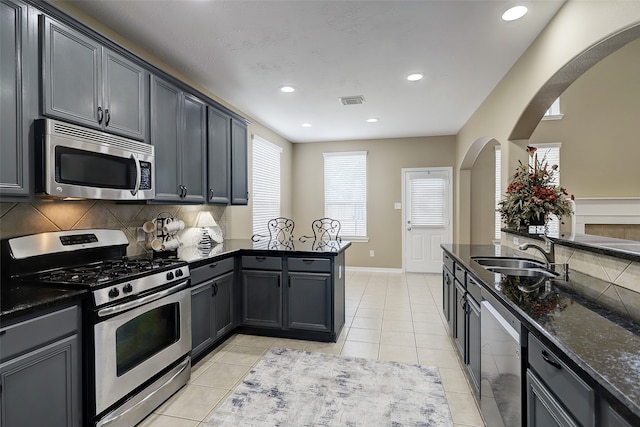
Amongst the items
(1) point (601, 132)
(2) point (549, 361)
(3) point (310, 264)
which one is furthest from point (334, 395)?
(1) point (601, 132)

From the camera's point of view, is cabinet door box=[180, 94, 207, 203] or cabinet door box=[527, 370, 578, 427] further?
cabinet door box=[180, 94, 207, 203]

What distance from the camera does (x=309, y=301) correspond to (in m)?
3.26

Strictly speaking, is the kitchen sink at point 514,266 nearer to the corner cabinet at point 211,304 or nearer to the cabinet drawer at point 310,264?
the cabinet drawer at point 310,264

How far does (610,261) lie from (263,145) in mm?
4802

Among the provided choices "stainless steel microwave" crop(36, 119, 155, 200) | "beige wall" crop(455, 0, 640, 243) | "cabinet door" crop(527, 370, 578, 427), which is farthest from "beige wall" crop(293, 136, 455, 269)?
"cabinet door" crop(527, 370, 578, 427)

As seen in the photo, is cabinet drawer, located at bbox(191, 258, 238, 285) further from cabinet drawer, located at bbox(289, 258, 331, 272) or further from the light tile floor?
the light tile floor

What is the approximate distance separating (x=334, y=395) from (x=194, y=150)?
2.53m

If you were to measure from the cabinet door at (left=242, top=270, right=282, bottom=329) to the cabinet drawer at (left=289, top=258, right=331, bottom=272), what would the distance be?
177 millimetres

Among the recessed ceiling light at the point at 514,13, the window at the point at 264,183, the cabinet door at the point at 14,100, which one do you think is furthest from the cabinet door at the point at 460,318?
the window at the point at 264,183

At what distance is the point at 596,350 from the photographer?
39.3 inches

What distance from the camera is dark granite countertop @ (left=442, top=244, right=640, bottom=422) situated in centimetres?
84

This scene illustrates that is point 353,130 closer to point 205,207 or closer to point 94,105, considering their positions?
point 205,207

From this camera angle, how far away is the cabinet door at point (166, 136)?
8.88 feet

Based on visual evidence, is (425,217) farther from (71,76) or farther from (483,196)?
(71,76)
